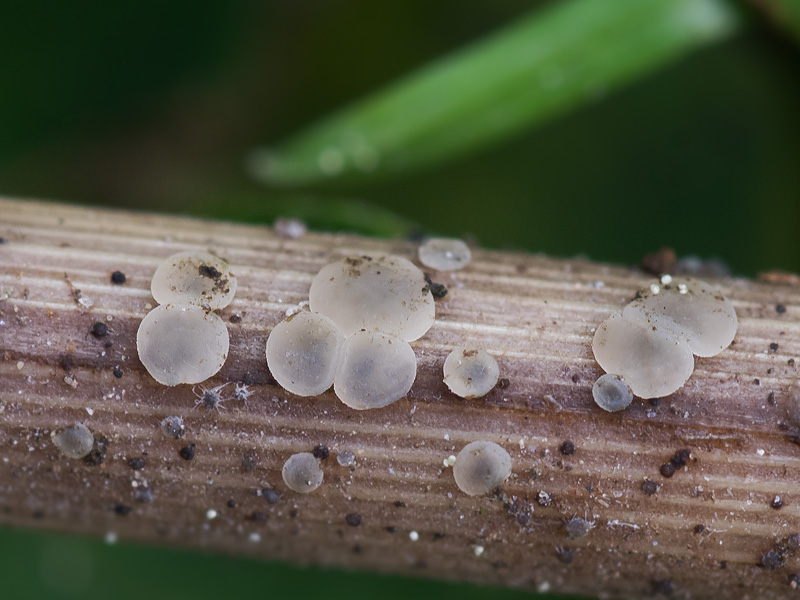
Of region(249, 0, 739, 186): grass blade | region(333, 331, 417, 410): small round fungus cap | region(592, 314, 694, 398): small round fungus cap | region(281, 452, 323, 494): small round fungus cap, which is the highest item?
region(249, 0, 739, 186): grass blade

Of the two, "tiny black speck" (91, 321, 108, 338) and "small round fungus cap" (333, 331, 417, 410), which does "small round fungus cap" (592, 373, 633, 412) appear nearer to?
"small round fungus cap" (333, 331, 417, 410)

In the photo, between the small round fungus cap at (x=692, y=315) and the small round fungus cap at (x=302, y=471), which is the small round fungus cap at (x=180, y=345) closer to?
the small round fungus cap at (x=302, y=471)

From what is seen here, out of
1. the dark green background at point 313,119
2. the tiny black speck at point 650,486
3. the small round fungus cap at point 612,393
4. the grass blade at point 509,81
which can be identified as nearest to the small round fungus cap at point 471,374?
the small round fungus cap at point 612,393

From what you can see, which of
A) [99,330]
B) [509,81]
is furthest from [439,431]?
[509,81]

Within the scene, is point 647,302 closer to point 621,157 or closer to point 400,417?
point 400,417

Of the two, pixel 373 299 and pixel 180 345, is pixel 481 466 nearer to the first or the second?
pixel 373 299

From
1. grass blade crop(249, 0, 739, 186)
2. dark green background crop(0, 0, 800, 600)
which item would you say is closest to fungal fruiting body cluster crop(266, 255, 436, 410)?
grass blade crop(249, 0, 739, 186)
